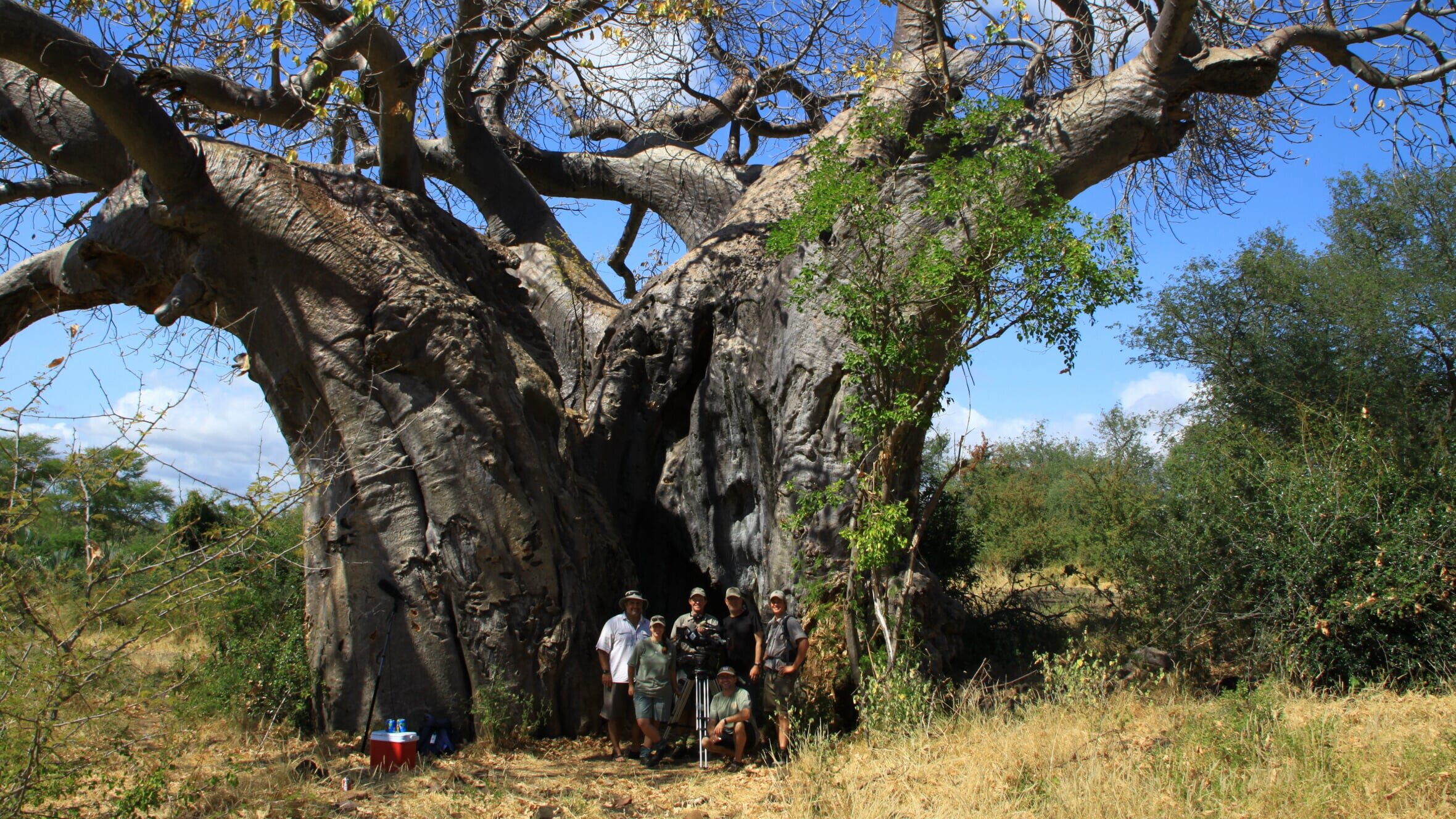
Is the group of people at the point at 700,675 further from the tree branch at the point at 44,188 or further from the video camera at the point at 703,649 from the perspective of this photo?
the tree branch at the point at 44,188

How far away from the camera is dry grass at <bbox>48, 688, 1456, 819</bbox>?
418 centimetres

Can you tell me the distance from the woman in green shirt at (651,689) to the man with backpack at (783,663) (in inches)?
24.0

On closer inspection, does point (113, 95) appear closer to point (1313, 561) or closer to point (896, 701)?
point (896, 701)

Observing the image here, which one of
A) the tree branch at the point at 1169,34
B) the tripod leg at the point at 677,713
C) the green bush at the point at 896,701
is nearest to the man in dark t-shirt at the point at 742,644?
the tripod leg at the point at 677,713

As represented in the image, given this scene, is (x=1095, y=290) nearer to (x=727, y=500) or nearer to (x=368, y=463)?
(x=727, y=500)

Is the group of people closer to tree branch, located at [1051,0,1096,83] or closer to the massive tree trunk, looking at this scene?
the massive tree trunk

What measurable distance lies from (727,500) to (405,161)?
358 centimetres

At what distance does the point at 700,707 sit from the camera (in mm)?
6219

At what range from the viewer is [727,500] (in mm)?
7590

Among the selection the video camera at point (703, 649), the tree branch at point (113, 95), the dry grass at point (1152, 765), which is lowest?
the dry grass at point (1152, 765)

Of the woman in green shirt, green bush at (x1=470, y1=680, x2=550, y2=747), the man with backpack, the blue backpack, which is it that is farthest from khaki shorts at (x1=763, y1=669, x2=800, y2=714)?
the blue backpack

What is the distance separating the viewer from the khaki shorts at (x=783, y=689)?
6.09 meters

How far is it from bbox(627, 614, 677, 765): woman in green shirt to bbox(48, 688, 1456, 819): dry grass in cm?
25

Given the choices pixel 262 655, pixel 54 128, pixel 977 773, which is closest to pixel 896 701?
pixel 977 773
